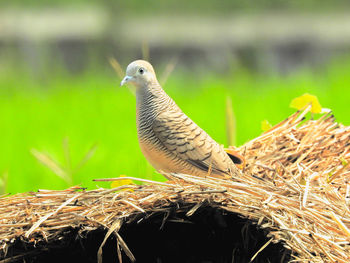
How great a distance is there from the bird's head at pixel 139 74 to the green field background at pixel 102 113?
1153 mm

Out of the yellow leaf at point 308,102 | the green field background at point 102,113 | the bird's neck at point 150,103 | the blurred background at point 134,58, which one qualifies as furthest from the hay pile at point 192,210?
the green field background at point 102,113

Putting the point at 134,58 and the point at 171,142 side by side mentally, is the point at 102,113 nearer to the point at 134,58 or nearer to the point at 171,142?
the point at 171,142

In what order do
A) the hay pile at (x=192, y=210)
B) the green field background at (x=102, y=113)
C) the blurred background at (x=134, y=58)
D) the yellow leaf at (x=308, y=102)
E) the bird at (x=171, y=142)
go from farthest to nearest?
the blurred background at (x=134, y=58)
the green field background at (x=102, y=113)
the yellow leaf at (x=308, y=102)
the bird at (x=171, y=142)
the hay pile at (x=192, y=210)

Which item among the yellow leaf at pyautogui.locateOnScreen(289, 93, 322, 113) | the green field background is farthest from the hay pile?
the green field background

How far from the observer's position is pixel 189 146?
2699mm

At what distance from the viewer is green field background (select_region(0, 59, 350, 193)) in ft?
14.5

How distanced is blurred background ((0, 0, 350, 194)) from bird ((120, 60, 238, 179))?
444 millimetres

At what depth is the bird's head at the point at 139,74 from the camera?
2.69 metres

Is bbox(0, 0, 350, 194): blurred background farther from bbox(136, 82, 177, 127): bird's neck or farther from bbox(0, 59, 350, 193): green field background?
bbox(136, 82, 177, 127): bird's neck

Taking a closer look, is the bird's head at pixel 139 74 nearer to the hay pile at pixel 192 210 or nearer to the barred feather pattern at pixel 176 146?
the barred feather pattern at pixel 176 146

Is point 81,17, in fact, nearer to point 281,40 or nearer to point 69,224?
point 281,40

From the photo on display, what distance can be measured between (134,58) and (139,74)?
8.77 meters

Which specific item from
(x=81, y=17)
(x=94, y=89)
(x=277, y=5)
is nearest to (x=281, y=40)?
(x=277, y=5)

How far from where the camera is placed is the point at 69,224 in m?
2.01
